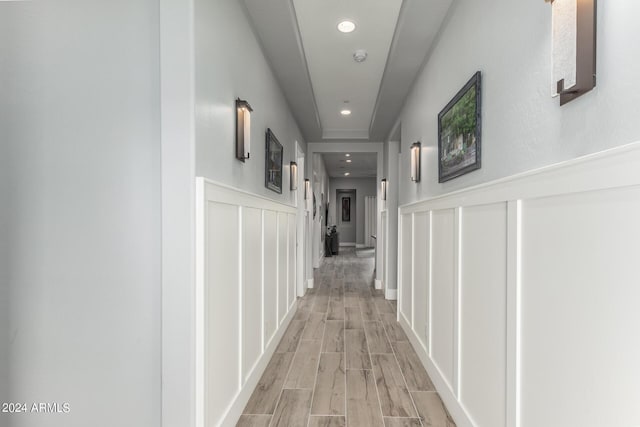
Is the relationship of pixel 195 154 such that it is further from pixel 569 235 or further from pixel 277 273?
pixel 277 273

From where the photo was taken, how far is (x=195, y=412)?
4.65 ft

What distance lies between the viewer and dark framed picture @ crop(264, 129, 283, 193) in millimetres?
2881

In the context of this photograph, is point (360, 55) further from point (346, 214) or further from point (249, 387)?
point (346, 214)

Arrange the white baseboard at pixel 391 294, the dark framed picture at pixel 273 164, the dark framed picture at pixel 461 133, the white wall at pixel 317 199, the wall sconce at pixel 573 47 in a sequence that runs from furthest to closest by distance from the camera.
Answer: the white wall at pixel 317 199 → the white baseboard at pixel 391 294 → the dark framed picture at pixel 273 164 → the dark framed picture at pixel 461 133 → the wall sconce at pixel 573 47

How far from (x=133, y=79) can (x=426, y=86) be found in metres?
2.25

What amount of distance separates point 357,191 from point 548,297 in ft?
40.1

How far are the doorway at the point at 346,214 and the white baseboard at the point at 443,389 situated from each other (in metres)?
10.5

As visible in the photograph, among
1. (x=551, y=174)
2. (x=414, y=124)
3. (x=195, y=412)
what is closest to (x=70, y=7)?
(x=195, y=412)

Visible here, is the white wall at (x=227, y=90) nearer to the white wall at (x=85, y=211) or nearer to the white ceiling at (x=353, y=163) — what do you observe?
the white wall at (x=85, y=211)

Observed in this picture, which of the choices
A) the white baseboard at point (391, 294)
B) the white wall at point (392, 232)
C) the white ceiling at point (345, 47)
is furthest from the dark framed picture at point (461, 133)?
the white baseboard at point (391, 294)

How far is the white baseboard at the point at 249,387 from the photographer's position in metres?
1.82

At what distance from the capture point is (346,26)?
259 cm

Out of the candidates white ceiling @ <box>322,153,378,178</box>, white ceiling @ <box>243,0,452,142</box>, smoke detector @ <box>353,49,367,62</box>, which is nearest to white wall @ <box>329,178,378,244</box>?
white ceiling @ <box>322,153,378,178</box>

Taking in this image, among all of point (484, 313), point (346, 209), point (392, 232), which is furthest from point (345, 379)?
point (346, 209)
